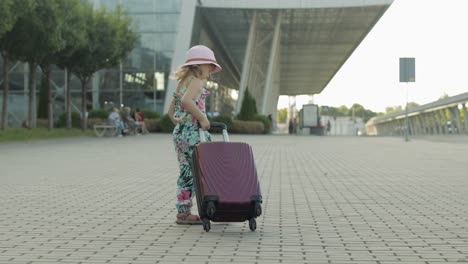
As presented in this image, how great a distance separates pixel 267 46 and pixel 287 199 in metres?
51.3

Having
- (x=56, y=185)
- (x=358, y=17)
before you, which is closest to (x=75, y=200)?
(x=56, y=185)

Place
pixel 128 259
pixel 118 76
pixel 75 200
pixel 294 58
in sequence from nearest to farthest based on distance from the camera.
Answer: pixel 128 259, pixel 75 200, pixel 118 76, pixel 294 58

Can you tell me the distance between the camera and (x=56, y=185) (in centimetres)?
1033

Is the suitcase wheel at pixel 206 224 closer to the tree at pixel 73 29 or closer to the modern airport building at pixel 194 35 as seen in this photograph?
the tree at pixel 73 29

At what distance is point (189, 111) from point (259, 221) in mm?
1386

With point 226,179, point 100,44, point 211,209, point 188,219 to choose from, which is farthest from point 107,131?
point 211,209

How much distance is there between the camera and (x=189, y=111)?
6.08 metres

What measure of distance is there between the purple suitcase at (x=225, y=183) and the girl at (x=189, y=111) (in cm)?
32

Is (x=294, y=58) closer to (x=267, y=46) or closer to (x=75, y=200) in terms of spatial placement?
(x=267, y=46)

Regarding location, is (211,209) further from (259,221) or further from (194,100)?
(259,221)

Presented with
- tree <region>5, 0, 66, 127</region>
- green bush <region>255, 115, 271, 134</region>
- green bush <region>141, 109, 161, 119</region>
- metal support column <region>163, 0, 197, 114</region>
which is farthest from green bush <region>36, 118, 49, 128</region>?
tree <region>5, 0, 66, 127</region>

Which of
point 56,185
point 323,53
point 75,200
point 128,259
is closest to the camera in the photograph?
point 128,259

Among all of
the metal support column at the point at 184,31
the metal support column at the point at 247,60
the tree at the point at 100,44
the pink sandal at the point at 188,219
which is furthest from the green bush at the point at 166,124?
the pink sandal at the point at 188,219

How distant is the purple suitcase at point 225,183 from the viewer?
5766 millimetres
